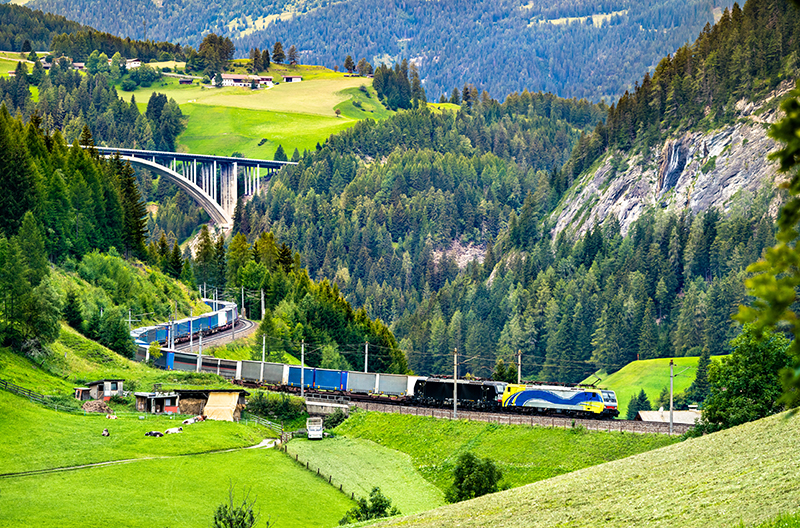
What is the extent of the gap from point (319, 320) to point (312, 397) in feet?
135

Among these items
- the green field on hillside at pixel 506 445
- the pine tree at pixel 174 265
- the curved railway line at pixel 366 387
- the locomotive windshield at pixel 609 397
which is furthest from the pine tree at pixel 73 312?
the locomotive windshield at pixel 609 397

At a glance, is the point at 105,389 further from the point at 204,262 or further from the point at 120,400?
the point at 204,262

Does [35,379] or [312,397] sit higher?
[35,379]

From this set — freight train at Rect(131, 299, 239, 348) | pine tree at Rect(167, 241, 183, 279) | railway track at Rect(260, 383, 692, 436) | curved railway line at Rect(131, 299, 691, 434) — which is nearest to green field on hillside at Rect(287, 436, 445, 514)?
railway track at Rect(260, 383, 692, 436)

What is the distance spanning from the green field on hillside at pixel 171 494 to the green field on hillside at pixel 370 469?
2.63 m

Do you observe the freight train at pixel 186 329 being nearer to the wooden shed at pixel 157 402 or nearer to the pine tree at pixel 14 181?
the pine tree at pixel 14 181

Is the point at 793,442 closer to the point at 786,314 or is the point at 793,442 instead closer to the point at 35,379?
the point at 786,314

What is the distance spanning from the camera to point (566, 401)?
8619 centimetres

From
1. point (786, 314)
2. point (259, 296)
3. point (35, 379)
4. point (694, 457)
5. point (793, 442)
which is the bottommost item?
point (259, 296)

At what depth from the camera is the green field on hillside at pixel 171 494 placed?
49.2 meters

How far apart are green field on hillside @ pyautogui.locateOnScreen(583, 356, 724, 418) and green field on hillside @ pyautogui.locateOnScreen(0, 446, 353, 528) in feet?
289

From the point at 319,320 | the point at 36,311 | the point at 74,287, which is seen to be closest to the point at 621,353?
the point at 319,320

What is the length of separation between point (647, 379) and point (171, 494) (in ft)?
369

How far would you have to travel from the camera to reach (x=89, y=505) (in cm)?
5081
